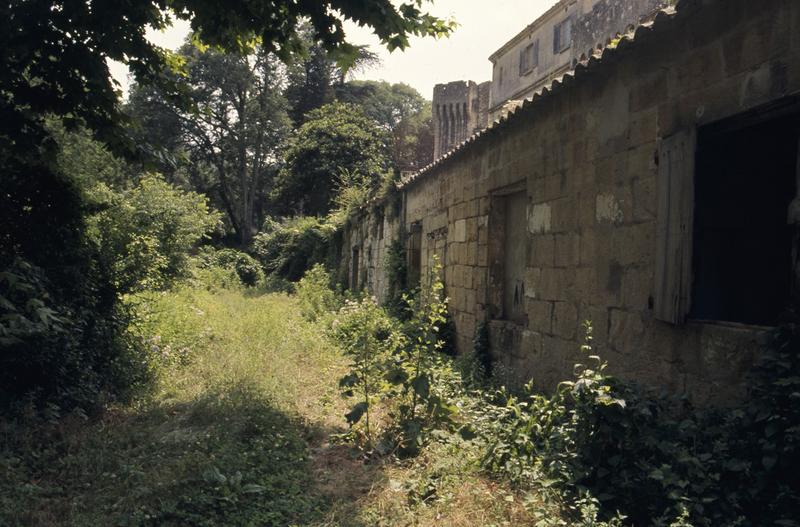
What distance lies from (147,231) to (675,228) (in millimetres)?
7626

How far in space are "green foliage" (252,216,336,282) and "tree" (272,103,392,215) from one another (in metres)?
2.10

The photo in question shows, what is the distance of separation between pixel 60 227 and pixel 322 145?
22.5 m

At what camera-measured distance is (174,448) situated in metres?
4.86

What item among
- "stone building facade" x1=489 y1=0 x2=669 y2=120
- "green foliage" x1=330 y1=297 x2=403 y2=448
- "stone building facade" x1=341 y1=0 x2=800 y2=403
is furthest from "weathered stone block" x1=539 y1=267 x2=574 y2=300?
"stone building facade" x1=489 y1=0 x2=669 y2=120

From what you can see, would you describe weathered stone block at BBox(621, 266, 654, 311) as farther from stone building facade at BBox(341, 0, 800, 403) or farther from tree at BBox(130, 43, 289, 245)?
tree at BBox(130, 43, 289, 245)

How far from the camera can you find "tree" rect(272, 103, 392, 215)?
27.8 metres

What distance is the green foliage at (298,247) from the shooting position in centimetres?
2223

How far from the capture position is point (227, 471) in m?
4.33

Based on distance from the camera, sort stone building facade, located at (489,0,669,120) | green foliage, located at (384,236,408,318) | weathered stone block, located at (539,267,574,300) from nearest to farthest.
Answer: weathered stone block, located at (539,267,574,300)
green foliage, located at (384,236,408,318)
stone building facade, located at (489,0,669,120)

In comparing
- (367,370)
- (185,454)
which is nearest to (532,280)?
(367,370)

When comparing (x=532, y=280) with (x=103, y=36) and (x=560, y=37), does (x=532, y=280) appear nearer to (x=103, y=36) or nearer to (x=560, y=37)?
(x=103, y=36)

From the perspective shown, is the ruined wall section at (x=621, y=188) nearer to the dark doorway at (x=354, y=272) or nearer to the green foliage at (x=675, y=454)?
the green foliage at (x=675, y=454)

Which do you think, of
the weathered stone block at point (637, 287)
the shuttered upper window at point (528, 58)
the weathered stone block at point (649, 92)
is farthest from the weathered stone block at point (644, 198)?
the shuttered upper window at point (528, 58)

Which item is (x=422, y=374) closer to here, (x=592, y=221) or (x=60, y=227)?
(x=592, y=221)
